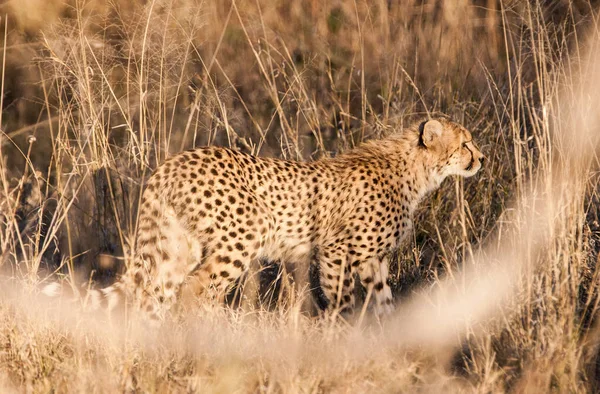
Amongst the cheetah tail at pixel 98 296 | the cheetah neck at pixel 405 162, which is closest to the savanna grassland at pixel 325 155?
the cheetah tail at pixel 98 296

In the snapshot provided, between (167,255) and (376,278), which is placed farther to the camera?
(376,278)

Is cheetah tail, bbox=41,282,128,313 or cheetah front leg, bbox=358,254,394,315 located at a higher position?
cheetah tail, bbox=41,282,128,313

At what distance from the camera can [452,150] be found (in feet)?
14.8

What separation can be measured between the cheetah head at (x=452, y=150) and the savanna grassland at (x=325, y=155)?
0.47ft

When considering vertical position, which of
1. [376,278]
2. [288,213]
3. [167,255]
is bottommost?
[376,278]

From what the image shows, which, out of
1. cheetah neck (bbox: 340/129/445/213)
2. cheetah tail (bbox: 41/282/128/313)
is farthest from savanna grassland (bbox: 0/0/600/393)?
cheetah neck (bbox: 340/129/445/213)

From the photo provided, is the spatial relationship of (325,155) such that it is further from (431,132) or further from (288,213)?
(288,213)

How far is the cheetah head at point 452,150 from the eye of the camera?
4465 millimetres

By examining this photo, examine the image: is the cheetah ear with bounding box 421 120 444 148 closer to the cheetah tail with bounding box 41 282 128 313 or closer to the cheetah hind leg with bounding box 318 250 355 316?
the cheetah hind leg with bounding box 318 250 355 316

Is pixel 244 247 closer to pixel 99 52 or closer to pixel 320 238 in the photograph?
pixel 320 238

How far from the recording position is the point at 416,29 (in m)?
5.33

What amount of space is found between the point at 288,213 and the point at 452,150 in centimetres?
91

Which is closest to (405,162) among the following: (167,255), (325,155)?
(325,155)

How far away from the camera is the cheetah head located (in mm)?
4465
